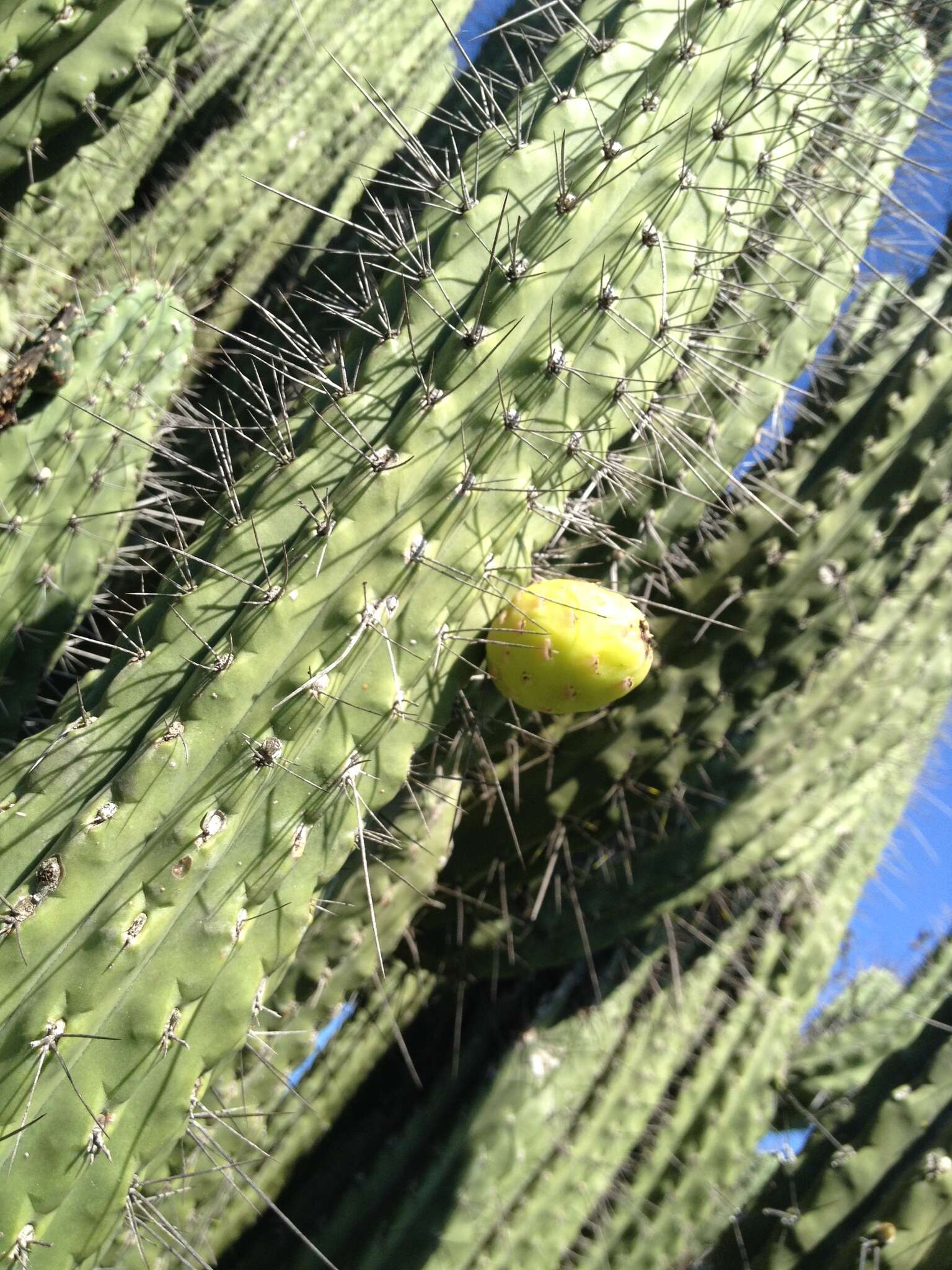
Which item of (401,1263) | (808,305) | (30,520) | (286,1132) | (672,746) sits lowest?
(401,1263)

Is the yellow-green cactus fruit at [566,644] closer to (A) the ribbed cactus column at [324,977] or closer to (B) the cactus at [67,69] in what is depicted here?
(A) the ribbed cactus column at [324,977]

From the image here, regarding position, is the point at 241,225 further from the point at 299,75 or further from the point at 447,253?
the point at 447,253

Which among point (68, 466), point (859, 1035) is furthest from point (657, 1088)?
point (68, 466)

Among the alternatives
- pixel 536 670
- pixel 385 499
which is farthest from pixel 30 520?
pixel 536 670

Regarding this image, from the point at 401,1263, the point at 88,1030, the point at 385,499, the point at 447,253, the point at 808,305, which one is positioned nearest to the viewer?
the point at 88,1030

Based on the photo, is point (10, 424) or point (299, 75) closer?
point (10, 424)

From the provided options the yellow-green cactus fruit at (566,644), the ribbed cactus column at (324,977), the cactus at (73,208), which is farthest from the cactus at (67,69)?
the ribbed cactus column at (324,977)

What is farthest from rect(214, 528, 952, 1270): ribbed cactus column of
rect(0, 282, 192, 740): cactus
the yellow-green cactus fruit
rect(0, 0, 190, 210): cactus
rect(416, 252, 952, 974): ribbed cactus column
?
rect(0, 0, 190, 210): cactus

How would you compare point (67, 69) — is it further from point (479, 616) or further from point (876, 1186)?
point (876, 1186)

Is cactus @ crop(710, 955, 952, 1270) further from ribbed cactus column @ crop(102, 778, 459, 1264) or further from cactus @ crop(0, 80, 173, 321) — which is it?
cactus @ crop(0, 80, 173, 321)
